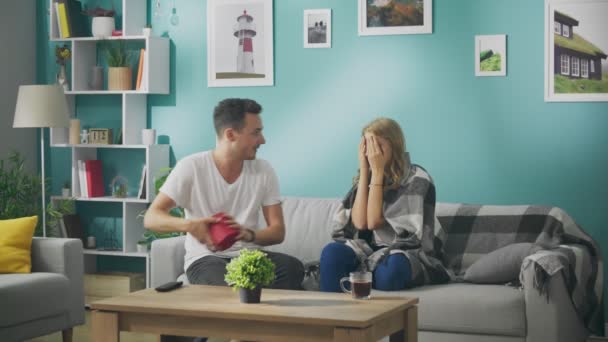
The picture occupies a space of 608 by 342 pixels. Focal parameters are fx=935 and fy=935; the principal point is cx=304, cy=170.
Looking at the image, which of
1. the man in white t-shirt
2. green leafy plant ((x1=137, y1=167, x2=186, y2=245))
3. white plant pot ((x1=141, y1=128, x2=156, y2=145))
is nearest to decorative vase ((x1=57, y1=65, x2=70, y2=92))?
white plant pot ((x1=141, y1=128, x2=156, y2=145))

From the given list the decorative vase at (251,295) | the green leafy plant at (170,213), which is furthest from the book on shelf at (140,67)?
the decorative vase at (251,295)

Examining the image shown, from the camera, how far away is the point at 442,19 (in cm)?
527

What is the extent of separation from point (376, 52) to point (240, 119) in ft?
5.29

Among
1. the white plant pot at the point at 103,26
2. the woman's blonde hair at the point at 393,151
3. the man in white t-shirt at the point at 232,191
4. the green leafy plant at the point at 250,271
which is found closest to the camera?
the green leafy plant at the point at 250,271

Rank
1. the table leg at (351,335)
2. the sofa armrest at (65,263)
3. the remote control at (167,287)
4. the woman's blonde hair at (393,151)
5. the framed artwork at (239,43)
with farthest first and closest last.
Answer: the framed artwork at (239,43)
the sofa armrest at (65,263)
the woman's blonde hair at (393,151)
the remote control at (167,287)
the table leg at (351,335)

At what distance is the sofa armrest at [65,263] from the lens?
4.85 m

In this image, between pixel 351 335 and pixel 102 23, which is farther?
pixel 102 23

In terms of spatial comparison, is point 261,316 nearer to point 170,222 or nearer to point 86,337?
point 170,222

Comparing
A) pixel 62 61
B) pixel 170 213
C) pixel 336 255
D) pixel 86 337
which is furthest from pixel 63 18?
pixel 336 255

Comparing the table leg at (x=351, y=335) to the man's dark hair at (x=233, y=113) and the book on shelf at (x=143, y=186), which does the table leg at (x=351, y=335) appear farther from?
the book on shelf at (x=143, y=186)

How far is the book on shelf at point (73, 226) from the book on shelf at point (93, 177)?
258 millimetres

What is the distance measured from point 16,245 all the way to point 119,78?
5.12 ft

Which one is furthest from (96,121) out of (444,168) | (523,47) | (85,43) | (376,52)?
(523,47)

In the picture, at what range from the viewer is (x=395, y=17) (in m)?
5.36
